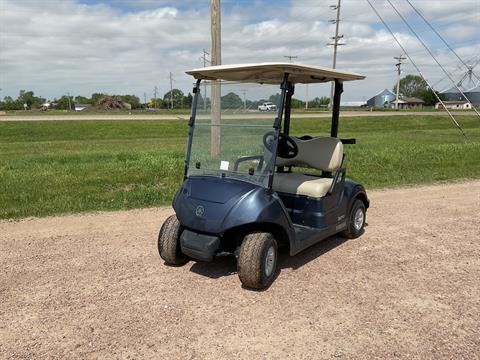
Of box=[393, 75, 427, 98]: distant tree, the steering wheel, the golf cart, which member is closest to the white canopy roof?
the golf cart

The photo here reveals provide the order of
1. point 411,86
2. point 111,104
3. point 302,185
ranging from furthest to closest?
point 411,86 < point 111,104 < point 302,185

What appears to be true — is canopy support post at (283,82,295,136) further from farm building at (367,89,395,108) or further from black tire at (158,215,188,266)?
farm building at (367,89,395,108)

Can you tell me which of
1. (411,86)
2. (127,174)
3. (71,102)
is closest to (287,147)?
(127,174)

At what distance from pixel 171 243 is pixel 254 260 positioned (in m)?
0.87

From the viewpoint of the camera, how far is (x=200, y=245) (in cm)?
361

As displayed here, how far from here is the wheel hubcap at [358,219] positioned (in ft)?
16.4

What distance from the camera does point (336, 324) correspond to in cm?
314

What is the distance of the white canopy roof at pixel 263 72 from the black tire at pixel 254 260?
1.35 m

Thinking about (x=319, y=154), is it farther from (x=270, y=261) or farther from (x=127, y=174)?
(x=127, y=174)

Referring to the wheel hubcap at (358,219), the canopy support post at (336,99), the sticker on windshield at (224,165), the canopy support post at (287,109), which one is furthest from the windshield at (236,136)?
the wheel hubcap at (358,219)

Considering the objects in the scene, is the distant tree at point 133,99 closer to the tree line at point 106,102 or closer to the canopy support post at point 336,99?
the tree line at point 106,102

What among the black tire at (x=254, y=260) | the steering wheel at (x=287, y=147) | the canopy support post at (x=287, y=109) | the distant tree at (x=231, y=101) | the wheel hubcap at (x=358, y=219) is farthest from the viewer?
the wheel hubcap at (x=358, y=219)

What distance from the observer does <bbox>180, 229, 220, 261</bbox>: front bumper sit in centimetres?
358

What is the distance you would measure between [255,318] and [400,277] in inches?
58.7
